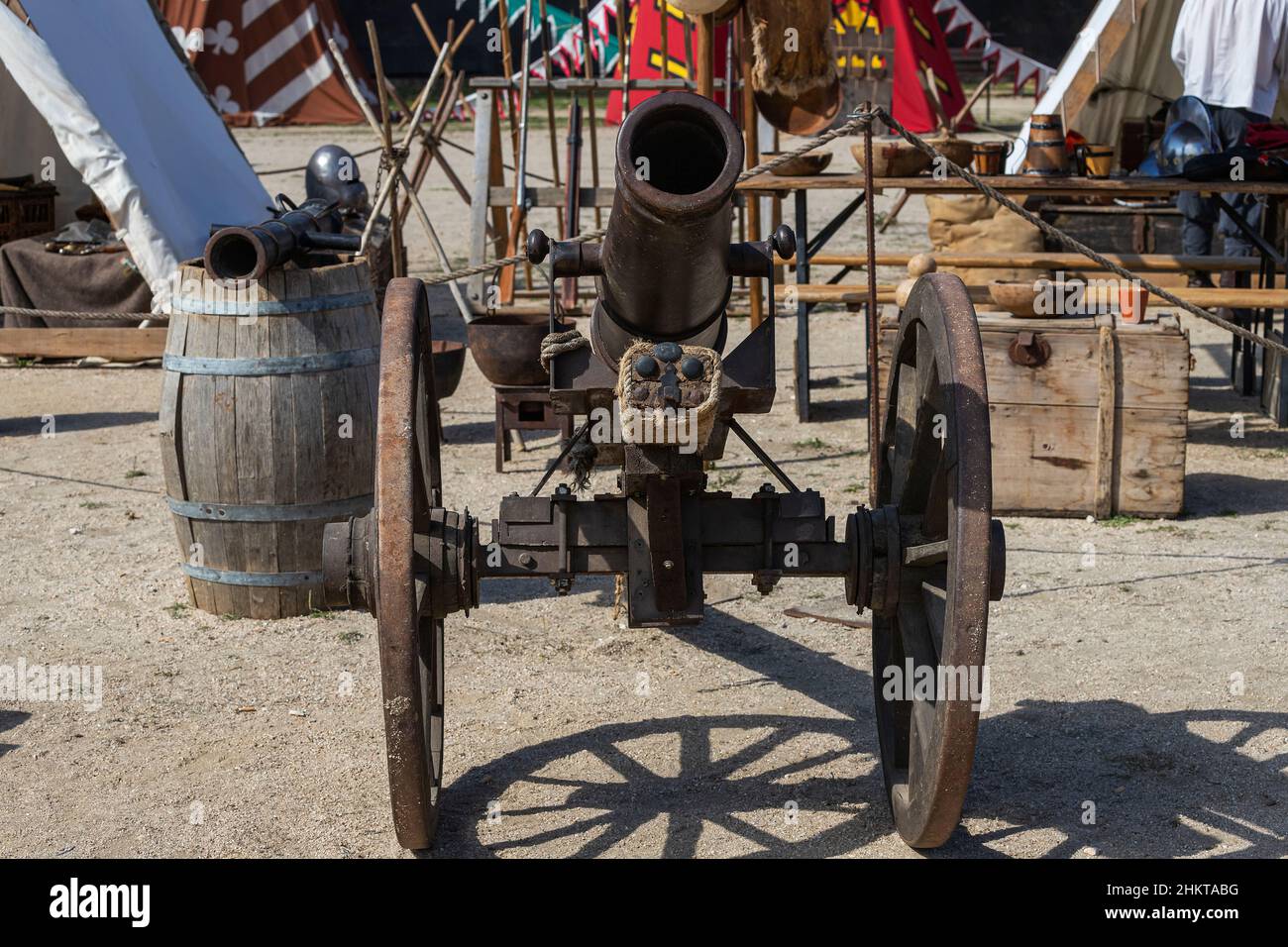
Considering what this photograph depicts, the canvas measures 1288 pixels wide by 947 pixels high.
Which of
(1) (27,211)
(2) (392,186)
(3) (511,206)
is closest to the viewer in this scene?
(2) (392,186)

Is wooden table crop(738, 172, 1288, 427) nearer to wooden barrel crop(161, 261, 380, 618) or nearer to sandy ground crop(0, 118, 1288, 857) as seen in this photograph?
sandy ground crop(0, 118, 1288, 857)

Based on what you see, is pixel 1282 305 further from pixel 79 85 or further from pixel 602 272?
pixel 79 85

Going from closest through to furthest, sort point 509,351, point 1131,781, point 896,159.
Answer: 1. point 1131,781
2. point 509,351
3. point 896,159

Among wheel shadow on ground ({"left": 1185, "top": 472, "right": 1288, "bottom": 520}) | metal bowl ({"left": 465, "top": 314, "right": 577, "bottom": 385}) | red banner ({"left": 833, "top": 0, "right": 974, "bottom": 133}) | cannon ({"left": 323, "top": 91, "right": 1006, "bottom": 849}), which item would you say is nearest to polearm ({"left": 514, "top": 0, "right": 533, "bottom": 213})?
metal bowl ({"left": 465, "top": 314, "right": 577, "bottom": 385})

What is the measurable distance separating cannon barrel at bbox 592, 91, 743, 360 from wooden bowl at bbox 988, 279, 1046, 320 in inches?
132

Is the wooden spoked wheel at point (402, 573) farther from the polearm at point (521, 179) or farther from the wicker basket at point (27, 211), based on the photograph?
the wicker basket at point (27, 211)

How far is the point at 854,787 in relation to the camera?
3.88 meters

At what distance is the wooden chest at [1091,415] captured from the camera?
6129 mm

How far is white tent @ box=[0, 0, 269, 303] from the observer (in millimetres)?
8555

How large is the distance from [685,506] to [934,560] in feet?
1.95

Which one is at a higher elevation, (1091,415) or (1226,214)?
(1226,214)

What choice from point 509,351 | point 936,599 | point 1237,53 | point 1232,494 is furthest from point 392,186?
point 936,599

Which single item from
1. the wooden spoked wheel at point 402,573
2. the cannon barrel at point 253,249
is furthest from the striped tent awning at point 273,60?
the wooden spoked wheel at point 402,573

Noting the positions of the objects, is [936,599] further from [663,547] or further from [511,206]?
[511,206]
